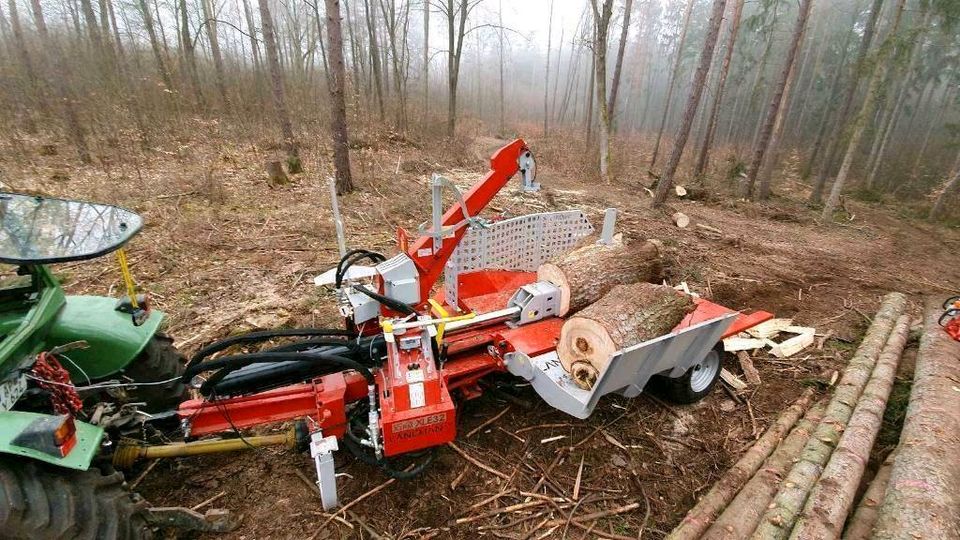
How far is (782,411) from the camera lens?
3.93 metres

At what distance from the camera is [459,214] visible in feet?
11.8

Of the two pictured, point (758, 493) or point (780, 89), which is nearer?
point (758, 493)

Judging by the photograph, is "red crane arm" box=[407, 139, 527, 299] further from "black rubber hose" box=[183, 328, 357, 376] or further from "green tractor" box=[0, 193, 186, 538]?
"green tractor" box=[0, 193, 186, 538]

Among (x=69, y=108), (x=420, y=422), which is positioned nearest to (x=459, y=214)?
(x=420, y=422)

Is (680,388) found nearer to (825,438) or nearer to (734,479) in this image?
(734,479)

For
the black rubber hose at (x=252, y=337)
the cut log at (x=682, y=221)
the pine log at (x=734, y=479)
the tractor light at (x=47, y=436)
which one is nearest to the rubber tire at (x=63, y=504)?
the tractor light at (x=47, y=436)

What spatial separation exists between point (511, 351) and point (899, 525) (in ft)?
7.82

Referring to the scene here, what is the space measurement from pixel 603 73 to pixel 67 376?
13.4 metres

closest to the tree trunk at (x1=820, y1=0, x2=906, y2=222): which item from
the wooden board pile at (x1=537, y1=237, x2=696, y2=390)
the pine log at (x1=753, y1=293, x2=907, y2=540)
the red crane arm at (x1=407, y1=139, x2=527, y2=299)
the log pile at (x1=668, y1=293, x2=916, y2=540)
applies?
the pine log at (x1=753, y1=293, x2=907, y2=540)

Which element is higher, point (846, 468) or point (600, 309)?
point (600, 309)

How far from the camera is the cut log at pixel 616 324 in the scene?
9.79 ft

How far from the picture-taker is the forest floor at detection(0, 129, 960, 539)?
9.43 ft

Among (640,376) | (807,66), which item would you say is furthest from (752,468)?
(807,66)

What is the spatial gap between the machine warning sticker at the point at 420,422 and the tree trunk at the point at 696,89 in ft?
33.7
